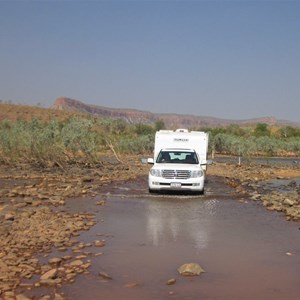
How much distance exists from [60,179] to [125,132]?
7176cm

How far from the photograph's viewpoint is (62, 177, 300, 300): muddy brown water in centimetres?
636

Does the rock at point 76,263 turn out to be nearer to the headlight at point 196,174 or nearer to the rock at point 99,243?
the rock at point 99,243

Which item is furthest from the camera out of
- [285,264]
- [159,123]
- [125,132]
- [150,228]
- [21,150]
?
[159,123]

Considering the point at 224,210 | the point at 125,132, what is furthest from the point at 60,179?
the point at 125,132

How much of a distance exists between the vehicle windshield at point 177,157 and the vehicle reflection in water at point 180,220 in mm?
2233

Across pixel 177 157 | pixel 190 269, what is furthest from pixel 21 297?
pixel 177 157

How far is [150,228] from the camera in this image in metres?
10.5

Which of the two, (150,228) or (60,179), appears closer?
(150,228)

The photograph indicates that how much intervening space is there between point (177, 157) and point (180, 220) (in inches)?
258

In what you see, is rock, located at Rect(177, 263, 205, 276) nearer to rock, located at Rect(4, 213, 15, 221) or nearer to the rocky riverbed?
the rocky riverbed

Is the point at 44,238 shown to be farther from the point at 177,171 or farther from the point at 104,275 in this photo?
the point at 177,171

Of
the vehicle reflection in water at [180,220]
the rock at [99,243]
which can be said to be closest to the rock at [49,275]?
the rock at [99,243]

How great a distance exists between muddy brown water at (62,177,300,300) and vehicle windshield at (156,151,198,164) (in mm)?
2923

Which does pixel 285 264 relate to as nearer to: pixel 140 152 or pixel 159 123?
pixel 140 152
